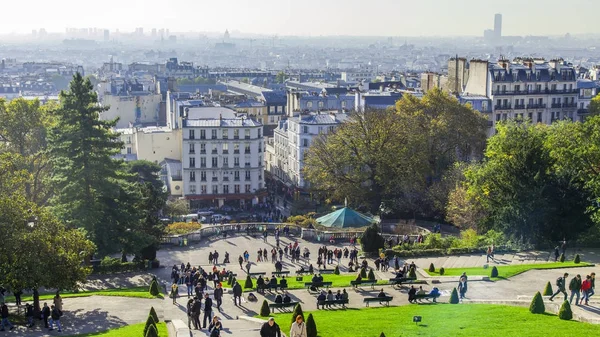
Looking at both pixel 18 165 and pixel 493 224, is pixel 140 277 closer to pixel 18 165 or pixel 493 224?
pixel 18 165

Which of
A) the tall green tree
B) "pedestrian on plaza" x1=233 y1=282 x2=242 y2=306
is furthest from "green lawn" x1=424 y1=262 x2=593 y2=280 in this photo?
the tall green tree

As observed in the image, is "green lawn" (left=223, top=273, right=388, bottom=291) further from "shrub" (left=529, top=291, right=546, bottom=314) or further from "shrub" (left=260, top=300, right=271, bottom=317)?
"shrub" (left=529, top=291, right=546, bottom=314)

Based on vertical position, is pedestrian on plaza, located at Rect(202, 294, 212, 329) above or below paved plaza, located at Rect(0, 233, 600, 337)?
above

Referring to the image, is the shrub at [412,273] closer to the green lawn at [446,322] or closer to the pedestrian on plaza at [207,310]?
the green lawn at [446,322]

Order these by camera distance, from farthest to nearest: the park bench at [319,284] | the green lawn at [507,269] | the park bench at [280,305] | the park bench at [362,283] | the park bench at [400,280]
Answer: the green lawn at [507,269] < the park bench at [400,280] < the park bench at [362,283] < the park bench at [319,284] < the park bench at [280,305]

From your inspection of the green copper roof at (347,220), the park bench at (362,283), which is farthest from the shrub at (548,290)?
the green copper roof at (347,220)

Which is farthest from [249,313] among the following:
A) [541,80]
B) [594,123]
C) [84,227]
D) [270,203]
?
[541,80]

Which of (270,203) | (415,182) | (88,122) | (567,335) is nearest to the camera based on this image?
(567,335)
